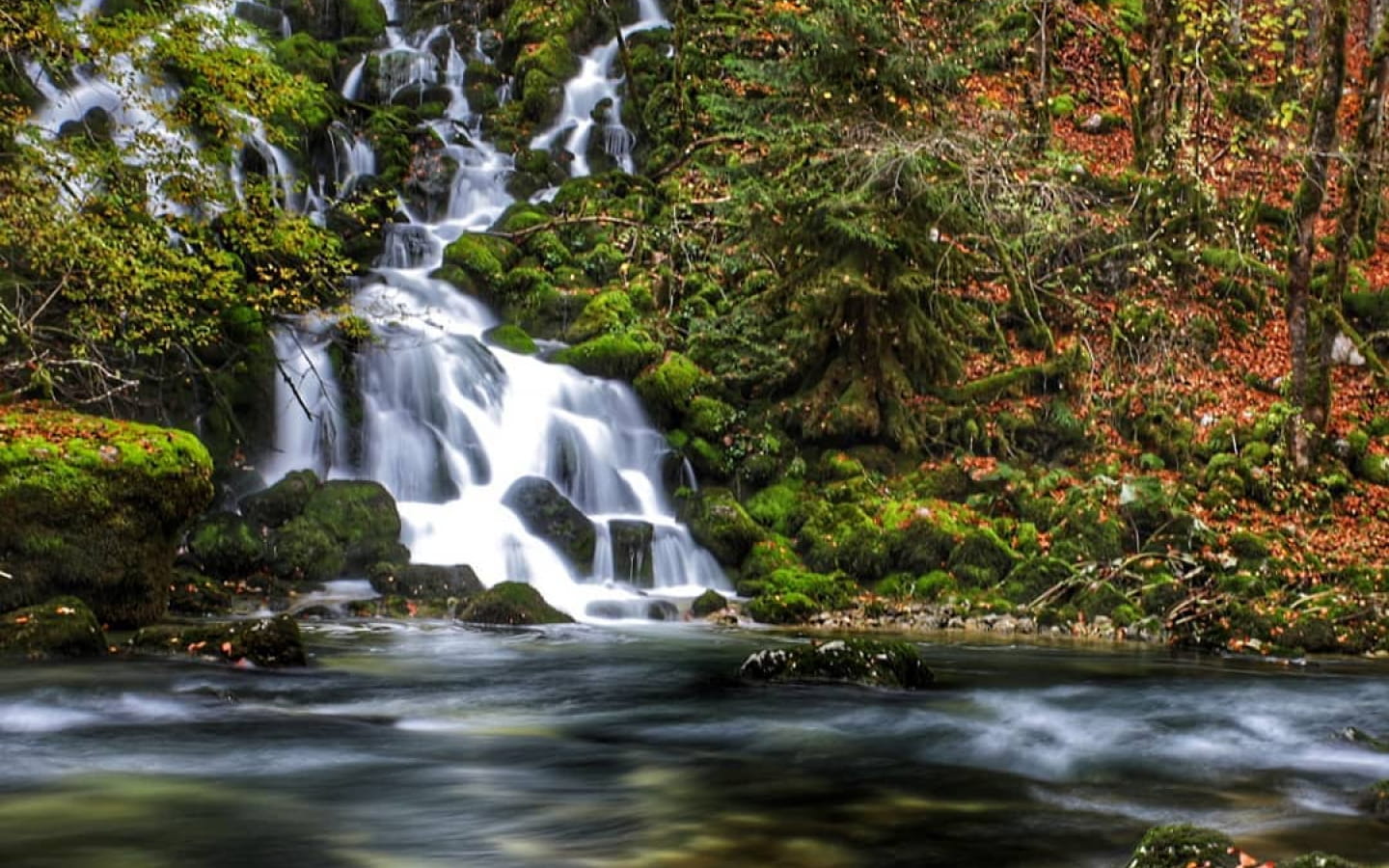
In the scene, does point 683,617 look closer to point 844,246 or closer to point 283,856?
point 844,246

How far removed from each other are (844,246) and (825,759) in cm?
907

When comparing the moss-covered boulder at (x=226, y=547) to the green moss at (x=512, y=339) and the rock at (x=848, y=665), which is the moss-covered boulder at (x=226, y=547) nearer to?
the green moss at (x=512, y=339)

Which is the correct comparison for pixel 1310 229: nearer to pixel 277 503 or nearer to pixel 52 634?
pixel 277 503

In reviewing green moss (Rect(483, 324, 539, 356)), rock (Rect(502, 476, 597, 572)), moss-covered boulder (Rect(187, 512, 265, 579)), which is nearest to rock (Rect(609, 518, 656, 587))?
rock (Rect(502, 476, 597, 572))

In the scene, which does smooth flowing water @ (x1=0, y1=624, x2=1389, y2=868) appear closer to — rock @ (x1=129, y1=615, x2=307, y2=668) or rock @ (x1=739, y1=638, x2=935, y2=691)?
rock @ (x1=739, y1=638, x2=935, y2=691)

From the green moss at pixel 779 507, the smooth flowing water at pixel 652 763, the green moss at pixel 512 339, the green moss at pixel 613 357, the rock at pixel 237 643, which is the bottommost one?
the smooth flowing water at pixel 652 763

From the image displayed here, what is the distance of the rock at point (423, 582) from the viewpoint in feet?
38.3

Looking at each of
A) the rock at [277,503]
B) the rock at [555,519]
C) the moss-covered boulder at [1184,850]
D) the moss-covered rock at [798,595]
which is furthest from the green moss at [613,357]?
the moss-covered boulder at [1184,850]

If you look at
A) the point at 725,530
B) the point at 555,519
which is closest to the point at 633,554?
the point at 555,519

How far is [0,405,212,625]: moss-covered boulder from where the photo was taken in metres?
8.89

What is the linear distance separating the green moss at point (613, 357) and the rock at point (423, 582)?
15.4ft

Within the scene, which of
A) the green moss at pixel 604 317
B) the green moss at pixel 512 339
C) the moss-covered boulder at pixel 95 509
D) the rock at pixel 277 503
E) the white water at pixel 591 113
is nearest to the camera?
the moss-covered boulder at pixel 95 509

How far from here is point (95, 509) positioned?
9148 millimetres

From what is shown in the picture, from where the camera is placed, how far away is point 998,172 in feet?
44.7
